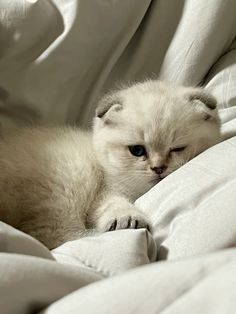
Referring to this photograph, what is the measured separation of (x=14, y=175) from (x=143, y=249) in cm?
47

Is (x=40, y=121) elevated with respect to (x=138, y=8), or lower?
lower

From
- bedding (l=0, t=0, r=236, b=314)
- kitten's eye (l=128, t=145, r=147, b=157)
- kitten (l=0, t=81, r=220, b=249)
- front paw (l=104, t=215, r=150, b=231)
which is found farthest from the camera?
kitten's eye (l=128, t=145, r=147, b=157)

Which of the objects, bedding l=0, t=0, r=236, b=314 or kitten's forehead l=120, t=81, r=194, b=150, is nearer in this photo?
bedding l=0, t=0, r=236, b=314

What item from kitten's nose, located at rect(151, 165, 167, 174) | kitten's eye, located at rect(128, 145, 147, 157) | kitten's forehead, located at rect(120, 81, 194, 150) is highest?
kitten's forehead, located at rect(120, 81, 194, 150)

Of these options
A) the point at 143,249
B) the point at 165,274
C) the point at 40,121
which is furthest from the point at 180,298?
the point at 40,121

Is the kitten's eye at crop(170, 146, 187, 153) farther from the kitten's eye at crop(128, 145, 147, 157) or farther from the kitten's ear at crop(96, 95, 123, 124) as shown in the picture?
the kitten's ear at crop(96, 95, 123, 124)

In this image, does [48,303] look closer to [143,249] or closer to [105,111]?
[143,249]

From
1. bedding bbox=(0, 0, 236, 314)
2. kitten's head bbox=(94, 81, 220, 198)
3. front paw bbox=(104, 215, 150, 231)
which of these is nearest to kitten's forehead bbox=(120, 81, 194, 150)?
kitten's head bbox=(94, 81, 220, 198)

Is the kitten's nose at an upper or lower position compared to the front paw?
upper

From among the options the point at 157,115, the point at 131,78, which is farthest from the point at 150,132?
the point at 131,78

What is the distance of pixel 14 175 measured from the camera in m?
1.30

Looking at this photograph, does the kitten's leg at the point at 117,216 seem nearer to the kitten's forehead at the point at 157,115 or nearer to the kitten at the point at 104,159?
the kitten at the point at 104,159

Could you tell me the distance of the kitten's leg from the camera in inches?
45.6

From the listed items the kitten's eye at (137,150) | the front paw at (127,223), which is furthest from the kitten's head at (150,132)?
the front paw at (127,223)
